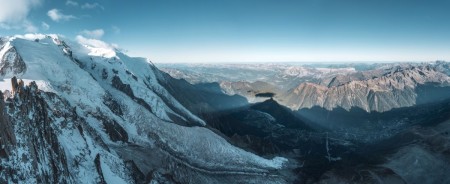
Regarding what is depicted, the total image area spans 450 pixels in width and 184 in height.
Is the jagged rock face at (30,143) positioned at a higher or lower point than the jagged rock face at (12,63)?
lower

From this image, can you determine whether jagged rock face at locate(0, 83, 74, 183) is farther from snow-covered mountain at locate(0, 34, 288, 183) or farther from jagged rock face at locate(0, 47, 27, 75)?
jagged rock face at locate(0, 47, 27, 75)

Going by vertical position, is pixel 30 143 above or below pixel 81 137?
above

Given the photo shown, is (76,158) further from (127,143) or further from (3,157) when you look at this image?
(127,143)

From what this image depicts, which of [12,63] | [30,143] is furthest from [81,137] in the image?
[12,63]

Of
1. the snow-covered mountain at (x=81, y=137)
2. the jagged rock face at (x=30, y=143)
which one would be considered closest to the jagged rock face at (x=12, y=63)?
the snow-covered mountain at (x=81, y=137)

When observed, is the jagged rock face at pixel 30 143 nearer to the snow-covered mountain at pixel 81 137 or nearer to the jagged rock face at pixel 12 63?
the snow-covered mountain at pixel 81 137

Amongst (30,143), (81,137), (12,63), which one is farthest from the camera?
(12,63)

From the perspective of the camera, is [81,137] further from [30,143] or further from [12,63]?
[12,63]

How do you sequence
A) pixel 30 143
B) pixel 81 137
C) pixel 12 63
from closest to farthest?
1. pixel 30 143
2. pixel 81 137
3. pixel 12 63

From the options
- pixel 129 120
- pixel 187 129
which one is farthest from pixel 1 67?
pixel 187 129
